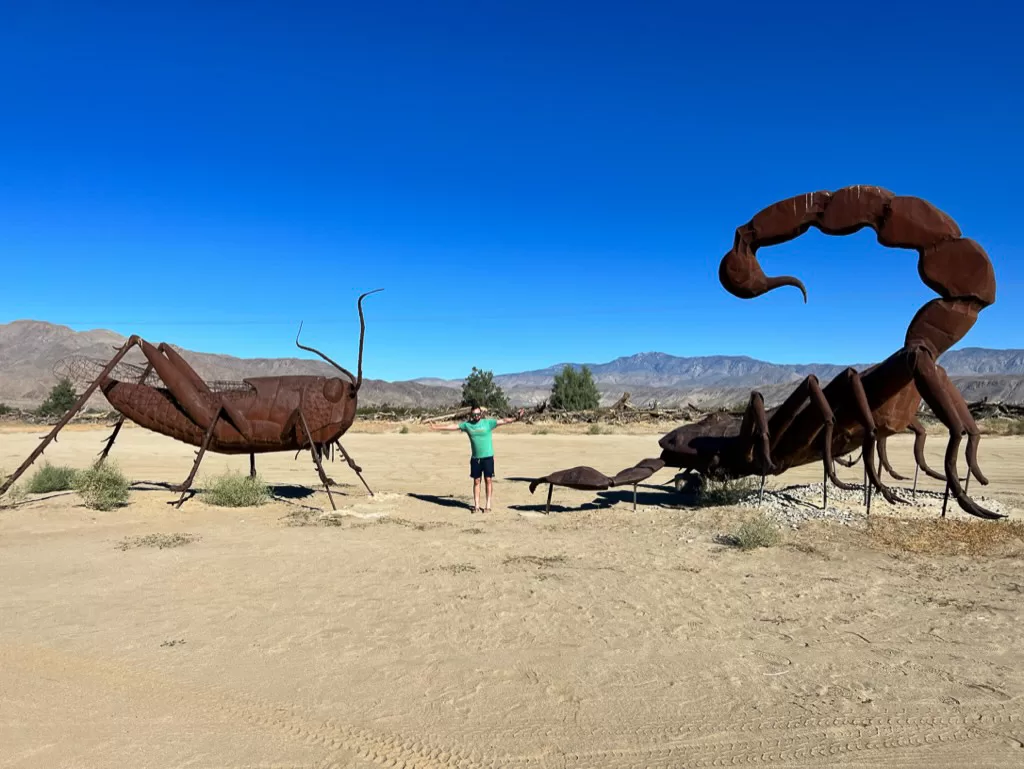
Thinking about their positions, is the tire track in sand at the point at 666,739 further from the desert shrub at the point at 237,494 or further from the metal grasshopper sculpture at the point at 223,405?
the desert shrub at the point at 237,494

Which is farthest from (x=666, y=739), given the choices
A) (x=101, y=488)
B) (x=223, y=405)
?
(x=101, y=488)

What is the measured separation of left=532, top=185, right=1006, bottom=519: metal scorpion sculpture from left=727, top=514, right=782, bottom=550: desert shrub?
3.22 feet

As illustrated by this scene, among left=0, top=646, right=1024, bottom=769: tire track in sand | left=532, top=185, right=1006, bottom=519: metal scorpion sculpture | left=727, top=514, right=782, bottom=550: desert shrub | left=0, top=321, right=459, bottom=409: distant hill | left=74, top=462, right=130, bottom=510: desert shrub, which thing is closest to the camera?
left=0, top=646, right=1024, bottom=769: tire track in sand

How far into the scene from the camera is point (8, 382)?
308 feet

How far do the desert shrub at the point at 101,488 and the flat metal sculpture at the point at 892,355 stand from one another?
9762 mm

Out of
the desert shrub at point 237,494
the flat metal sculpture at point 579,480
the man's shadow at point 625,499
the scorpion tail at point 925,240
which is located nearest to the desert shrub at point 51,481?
the desert shrub at point 237,494

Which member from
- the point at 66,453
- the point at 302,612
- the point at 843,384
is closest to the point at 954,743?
the point at 302,612

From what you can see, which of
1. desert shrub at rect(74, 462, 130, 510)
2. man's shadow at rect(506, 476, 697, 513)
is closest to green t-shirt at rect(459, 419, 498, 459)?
man's shadow at rect(506, 476, 697, 513)

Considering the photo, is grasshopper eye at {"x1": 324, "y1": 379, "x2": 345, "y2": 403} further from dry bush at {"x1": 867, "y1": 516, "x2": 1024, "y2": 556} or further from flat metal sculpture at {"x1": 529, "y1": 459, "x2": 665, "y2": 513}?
dry bush at {"x1": 867, "y1": 516, "x2": 1024, "y2": 556}

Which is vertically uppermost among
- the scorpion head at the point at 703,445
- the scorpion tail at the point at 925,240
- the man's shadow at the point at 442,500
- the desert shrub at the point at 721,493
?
the scorpion tail at the point at 925,240

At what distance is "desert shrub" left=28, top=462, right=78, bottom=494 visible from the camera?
12.1 meters

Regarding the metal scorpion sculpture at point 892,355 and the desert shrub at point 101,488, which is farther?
the desert shrub at point 101,488

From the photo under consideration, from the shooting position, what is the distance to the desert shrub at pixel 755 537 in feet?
27.0

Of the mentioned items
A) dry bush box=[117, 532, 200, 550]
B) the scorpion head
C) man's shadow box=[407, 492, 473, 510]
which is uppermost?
the scorpion head
